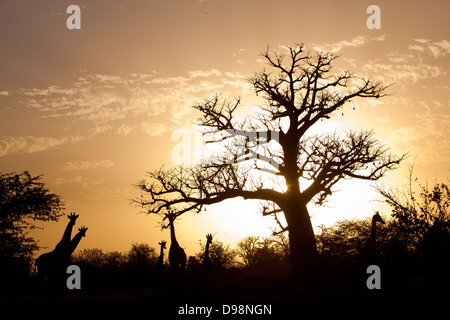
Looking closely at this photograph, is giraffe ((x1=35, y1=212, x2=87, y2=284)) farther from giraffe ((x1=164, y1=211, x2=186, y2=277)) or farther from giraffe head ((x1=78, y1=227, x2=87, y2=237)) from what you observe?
giraffe ((x1=164, y1=211, x2=186, y2=277))

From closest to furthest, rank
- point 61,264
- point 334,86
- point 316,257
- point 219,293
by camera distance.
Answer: point 219,293 → point 61,264 → point 316,257 → point 334,86

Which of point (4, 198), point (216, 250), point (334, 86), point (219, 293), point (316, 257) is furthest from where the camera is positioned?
point (216, 250)

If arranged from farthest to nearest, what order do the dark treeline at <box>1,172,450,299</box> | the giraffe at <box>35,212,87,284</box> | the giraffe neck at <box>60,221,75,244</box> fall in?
the giraffe neck at <box>60,221,75,244</box>
the giraffe at <box>35,212,87,284</box>
the dark treeline at <box>1,172,450,299</box>

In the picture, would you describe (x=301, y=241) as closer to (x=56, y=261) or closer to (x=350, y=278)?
(x=350, y=278)

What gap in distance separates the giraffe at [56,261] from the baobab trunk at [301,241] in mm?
7975

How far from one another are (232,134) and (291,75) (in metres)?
3.30

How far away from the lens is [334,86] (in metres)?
17.0

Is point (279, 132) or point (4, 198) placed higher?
point (279, 132)

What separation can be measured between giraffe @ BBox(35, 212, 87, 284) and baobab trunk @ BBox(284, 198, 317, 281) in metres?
7.98

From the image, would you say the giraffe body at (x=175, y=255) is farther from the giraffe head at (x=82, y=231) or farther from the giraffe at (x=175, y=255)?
the giraffe head at (x=82, y=231)

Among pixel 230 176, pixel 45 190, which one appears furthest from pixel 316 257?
pixel 45 190

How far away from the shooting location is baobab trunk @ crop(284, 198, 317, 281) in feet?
51.6

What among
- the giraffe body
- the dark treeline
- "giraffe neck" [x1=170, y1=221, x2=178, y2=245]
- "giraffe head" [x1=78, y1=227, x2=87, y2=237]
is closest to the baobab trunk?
the dark treeline

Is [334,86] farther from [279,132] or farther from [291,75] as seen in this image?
[279,132]
